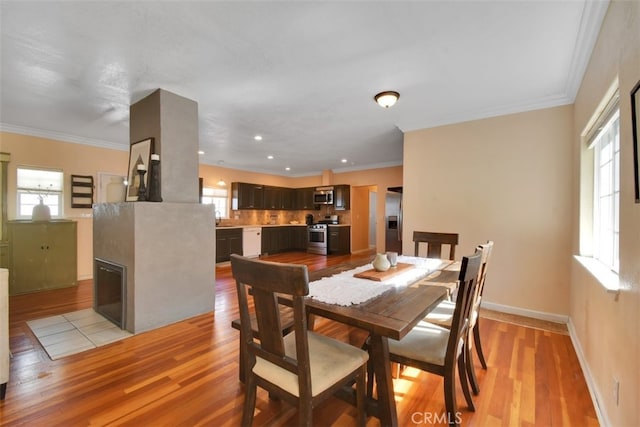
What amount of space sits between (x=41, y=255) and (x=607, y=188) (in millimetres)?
6684

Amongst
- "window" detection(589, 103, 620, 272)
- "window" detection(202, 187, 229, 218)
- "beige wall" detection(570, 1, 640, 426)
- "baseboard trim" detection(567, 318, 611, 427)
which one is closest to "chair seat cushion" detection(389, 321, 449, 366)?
"beige wall" detection(570, 1, 640, 426)

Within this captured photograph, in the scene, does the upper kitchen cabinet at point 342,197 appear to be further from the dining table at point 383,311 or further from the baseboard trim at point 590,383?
the dining table at point 383,311

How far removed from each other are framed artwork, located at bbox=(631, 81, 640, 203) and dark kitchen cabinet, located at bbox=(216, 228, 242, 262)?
6320 millimetres

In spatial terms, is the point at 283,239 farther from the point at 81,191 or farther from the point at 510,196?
the point at 510,196

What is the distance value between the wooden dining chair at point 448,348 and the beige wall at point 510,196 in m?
2.07

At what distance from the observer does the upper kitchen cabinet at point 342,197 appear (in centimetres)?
754

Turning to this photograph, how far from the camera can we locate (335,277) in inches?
76.3

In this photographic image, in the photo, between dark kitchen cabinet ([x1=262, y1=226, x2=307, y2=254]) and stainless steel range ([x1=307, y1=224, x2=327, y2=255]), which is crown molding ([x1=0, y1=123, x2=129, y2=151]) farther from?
stainless steel range ([x1=307, y1=224, x2=327, y2=255])

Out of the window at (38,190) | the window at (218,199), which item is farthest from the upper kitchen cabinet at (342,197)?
the window at (38,190)

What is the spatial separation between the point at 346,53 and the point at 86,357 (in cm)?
329

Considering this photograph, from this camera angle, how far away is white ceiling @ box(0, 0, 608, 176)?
1.72 m

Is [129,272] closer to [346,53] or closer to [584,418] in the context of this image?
[346,53]

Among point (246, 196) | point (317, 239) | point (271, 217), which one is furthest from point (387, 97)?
point (271, 217)

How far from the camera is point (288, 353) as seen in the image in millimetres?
1348
